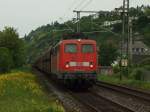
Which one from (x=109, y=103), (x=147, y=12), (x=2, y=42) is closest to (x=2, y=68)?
(x=2, y=42)

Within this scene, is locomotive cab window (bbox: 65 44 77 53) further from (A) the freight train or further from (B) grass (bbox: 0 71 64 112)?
(B) grass (bbox: 0 71 64 112)

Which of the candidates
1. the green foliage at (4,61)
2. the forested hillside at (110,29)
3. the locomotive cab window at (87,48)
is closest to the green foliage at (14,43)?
the forested hillside at (110,29)

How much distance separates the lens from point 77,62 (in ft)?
94.9

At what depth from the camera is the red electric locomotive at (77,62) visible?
28.6 metres

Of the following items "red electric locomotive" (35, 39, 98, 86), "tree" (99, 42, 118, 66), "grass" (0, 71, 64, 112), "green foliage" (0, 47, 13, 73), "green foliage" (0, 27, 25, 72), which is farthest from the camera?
"tree" (99, 42, 118, 66)

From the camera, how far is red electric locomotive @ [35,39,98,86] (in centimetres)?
2858

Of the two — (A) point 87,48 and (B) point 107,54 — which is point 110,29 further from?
(A) point 87,48

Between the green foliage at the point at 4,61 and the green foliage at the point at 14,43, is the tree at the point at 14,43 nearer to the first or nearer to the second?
the green foliage at the point at 14,43

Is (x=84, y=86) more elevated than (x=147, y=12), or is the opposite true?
(x=147, y=12)

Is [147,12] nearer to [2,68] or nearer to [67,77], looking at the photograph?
[2,68]


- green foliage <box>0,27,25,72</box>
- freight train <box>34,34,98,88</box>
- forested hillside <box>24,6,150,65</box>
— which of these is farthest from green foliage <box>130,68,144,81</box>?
forested hillside <box>24,6,150,65</box>

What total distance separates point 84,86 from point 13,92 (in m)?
7.66

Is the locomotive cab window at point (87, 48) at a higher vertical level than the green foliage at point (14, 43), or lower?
lower

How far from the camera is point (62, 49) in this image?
29.2 metres
